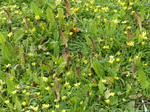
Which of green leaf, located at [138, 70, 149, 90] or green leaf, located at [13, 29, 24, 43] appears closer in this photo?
green leaf, located at [138, 70, 149, 90]

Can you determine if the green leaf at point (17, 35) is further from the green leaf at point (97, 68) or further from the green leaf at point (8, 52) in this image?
the green leaf at point (97, 68)

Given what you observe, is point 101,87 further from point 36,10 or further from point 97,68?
point 36,10

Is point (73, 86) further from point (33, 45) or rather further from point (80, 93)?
point (33, 45)

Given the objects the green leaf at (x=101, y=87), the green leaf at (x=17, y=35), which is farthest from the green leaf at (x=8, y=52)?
the green leaf at (x=101, y=87)

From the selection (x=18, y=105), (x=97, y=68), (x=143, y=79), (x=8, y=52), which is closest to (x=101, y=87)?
(x=97, y=68)

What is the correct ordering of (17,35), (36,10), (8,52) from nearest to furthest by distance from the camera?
1. (8,52)
2. (17,35)
3. (36,10)

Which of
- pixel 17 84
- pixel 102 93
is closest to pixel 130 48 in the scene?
pixel 102 93

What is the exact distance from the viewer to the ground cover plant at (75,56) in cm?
314

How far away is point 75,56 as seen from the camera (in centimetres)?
366

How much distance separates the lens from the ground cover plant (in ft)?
10.3

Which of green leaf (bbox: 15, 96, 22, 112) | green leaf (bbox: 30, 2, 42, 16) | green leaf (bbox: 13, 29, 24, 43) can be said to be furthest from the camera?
green leaf (bbox: 30, 2, 42, 16)

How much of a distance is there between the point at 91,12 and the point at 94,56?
0.96m

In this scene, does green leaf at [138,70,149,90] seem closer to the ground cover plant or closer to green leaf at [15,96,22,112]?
the ground cover plant

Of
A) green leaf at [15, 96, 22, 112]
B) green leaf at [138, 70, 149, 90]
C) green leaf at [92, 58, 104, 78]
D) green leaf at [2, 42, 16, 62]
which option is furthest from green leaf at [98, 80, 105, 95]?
green leaf at [2, 42, 16, 62]
